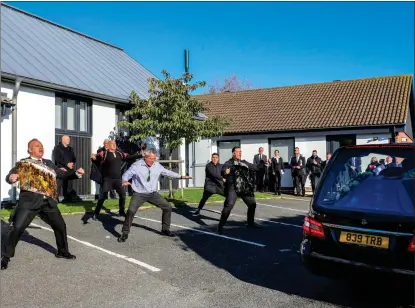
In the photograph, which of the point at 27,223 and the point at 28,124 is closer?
the point at 27,223

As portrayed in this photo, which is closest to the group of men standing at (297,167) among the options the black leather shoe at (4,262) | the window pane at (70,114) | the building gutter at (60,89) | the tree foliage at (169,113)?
the tree foliage at (169,113)

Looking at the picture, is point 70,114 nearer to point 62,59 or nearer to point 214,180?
point 62,59

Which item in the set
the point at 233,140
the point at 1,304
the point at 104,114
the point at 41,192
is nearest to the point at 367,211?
→ the point at 1,304

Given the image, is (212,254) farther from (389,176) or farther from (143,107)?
(143,107)

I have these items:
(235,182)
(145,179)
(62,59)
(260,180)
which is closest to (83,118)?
(62,59)

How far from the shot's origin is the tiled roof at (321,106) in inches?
817

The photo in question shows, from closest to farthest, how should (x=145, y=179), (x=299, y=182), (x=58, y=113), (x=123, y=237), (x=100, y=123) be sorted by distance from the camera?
1. (x=123, y=237)
2. (x=145, y=179)
3. (x=58, y=113)
4. (x=100, y=123)
5. (x=299, y=182)

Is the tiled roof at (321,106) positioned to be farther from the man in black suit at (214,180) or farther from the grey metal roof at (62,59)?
the man in black suit at (214,180)

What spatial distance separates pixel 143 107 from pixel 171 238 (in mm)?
6824

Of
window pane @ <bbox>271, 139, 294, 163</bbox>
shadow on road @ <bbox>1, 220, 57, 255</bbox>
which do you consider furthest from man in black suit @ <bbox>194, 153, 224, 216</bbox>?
window pane @ <bbox>271, 139, 294, 163</bbox>

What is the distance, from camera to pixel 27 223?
21.5 feet

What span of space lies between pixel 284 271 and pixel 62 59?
1169 centimetres

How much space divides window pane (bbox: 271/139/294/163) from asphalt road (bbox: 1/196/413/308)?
12.3 metres

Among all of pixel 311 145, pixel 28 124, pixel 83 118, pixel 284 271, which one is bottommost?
pixel 284 271
